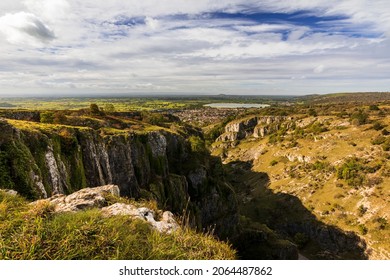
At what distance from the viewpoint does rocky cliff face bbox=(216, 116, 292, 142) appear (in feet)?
586

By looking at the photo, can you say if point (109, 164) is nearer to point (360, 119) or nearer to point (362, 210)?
point (362, 210)

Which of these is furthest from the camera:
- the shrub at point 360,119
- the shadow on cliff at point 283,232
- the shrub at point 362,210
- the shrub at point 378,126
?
the shrub at point 360,119

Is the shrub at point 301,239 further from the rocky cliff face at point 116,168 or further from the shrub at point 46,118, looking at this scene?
the shrub at point 46,118

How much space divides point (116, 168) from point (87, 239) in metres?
33.6

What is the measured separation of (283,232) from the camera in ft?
289

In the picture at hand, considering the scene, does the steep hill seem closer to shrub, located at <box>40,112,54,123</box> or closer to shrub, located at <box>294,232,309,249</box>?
shrub, located at <box>40,112,54,123</box>

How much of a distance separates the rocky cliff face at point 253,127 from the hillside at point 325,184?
21.9m

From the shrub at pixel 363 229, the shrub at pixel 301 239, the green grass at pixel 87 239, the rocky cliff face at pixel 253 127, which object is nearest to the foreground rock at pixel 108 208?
the green grass at pixel 87 239

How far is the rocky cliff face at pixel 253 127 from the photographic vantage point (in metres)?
178

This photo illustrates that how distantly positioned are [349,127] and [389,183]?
50.3 metres

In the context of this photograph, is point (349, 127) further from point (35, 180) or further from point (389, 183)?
point (35, 180)

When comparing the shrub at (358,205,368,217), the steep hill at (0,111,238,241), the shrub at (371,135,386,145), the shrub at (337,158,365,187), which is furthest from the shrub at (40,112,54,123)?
the shrub at (371,135,386,145)

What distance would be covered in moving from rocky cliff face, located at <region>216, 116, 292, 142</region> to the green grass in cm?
17537

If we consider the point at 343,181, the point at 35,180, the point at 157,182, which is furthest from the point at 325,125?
the point at 35,180
